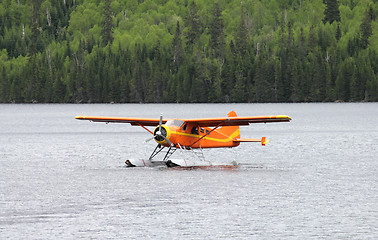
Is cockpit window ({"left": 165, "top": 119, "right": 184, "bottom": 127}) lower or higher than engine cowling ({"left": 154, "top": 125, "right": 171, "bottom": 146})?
higher

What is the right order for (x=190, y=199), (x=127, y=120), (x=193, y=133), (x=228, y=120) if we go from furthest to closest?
(x=127, y=120) → (x=193, y=133) → (x=228, y=120) → (x=190, y=199)

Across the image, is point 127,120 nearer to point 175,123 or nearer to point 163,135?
point 175,123

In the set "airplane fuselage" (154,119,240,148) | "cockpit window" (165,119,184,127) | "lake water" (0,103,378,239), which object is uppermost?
"cockpit window" (165,119,184,127)

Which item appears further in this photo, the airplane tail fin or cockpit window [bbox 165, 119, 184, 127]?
the airplane tail fin

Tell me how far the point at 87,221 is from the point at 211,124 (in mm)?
14383

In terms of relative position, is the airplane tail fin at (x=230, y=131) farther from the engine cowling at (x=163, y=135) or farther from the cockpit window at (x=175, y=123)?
the engine cowling at (x=163, y=135)

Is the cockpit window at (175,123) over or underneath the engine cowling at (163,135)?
over

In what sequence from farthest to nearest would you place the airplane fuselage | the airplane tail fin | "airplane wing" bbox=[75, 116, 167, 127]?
1. the airplane tail fin
2. "airplane wing" bbox=[75, 116, 167, 127]
3. the airplane fuselage

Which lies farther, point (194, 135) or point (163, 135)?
point (194, 135)

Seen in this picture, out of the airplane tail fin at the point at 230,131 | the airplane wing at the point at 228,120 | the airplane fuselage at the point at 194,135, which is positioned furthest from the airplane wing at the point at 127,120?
the airplane tail fin at the point at 230,131

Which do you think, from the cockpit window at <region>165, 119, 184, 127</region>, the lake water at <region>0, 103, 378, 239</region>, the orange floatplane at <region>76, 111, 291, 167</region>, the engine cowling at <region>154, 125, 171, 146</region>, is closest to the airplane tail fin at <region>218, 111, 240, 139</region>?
the orange floatplane at <region>76, 111, 291, 167</region>

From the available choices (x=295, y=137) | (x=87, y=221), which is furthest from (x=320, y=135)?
(x=87, y=221)

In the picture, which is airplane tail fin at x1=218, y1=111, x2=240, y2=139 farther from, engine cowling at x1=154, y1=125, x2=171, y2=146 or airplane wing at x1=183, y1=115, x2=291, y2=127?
engine cowling at x1=154, y1=125, x2=171, y2=146

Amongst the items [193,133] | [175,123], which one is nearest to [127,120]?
[175,123]
